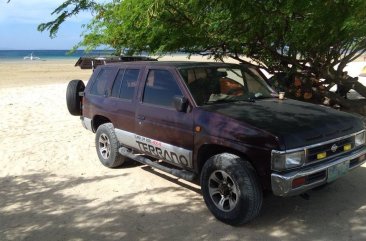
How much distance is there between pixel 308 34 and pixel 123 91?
3.15 metres

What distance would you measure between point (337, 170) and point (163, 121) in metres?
2.23

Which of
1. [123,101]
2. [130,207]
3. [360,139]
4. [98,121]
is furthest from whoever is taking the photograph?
[98,121]

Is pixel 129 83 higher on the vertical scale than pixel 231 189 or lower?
higher

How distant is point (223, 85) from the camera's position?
5.81m

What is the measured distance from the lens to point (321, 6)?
5.14m

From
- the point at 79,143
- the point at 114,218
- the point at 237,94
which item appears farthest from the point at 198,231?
the point at 79,143

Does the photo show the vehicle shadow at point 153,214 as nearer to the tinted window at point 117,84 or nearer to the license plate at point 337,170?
the license plate at point 337,170

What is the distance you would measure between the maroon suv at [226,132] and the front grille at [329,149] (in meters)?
0.01

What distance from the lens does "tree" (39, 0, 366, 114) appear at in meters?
5.23

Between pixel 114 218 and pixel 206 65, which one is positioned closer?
pixel 114 218

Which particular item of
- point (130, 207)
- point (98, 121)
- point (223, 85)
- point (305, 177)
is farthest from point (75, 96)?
point (305, 177)

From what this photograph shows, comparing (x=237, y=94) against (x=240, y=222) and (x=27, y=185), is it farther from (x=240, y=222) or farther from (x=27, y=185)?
(x=27, y=185)

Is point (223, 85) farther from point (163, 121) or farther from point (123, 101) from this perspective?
point (123, 101)

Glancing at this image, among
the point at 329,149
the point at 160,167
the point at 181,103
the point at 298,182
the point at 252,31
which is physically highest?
the point at 252,31
